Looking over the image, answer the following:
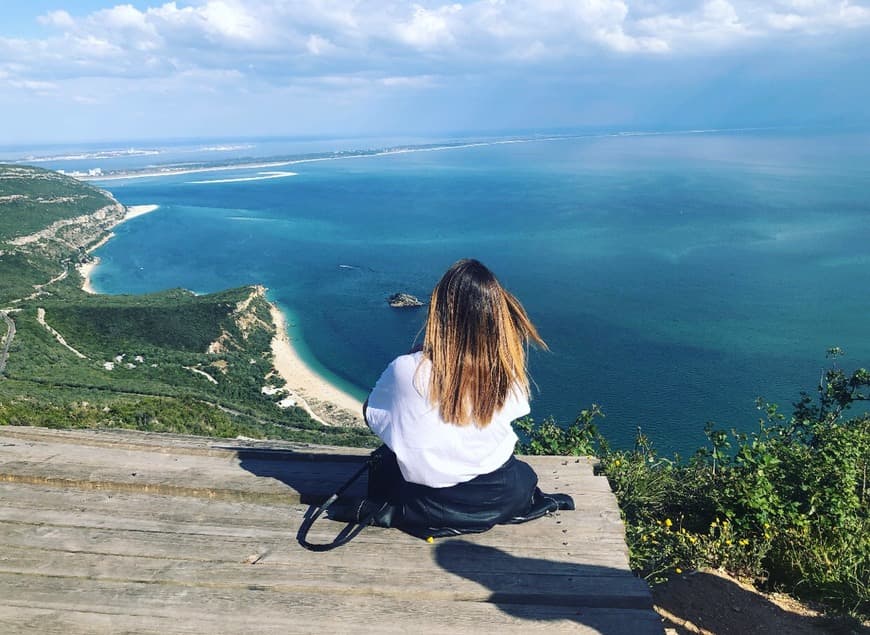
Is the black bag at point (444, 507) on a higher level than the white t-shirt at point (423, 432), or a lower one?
lower

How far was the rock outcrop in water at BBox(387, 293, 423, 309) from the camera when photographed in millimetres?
51812

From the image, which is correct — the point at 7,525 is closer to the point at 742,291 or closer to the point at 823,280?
the point at 742,291

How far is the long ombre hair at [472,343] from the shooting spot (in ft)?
8.71

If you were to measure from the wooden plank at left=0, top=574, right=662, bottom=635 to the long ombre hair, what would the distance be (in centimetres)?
84

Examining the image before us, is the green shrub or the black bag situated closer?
the black bag

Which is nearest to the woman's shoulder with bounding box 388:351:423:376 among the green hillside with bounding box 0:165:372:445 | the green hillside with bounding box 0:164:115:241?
the green hillside with bounding box 0:165:372:445

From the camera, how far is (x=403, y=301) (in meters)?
52.3

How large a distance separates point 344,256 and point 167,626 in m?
75.0

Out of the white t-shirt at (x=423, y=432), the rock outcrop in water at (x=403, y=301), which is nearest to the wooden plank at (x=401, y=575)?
the white t-shirt at (x=423, y=432)

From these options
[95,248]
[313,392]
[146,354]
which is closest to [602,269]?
[313,392]

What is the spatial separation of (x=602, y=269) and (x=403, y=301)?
2253 cm

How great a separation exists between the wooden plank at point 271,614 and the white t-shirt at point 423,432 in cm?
61

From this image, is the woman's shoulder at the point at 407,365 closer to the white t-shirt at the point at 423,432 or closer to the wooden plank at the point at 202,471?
the white t-shirt at the point at 423,432

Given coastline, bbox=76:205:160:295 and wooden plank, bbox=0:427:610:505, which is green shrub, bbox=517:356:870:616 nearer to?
wooden plank, bbox=0:427:610:505
